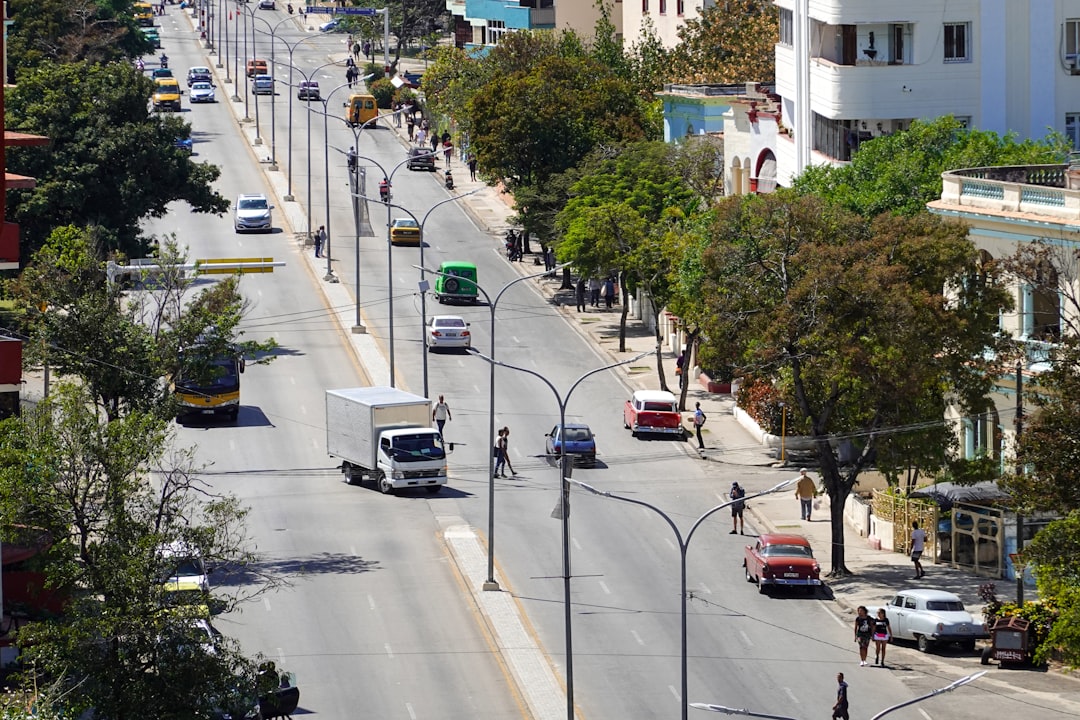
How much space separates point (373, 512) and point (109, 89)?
35.4 metres

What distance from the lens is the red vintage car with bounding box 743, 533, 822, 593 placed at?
62.0 metres

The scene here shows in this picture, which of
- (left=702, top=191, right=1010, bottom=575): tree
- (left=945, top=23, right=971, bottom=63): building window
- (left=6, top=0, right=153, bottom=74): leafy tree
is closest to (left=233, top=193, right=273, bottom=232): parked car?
(left=6, top=0, right=153, bottom=74): leafy tree

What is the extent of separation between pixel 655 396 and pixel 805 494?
12.3m

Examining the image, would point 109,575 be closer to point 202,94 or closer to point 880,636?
point 880,636

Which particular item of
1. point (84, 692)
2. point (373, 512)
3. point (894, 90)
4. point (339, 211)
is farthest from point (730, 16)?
point (84, 692)

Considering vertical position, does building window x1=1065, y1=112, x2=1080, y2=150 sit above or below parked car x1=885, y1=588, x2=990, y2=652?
above

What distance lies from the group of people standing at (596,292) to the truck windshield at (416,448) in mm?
29839

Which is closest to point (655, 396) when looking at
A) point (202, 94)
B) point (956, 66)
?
point (956, 66)

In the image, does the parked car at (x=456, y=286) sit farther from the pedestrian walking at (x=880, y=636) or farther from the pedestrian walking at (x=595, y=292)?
the pedestrian walking at (x=880, y=636)

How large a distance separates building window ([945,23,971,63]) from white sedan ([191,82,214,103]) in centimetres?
9179

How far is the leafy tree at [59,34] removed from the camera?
443 feet

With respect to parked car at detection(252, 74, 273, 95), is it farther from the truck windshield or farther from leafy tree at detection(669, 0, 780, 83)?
the truck windshield

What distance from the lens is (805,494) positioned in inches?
2731

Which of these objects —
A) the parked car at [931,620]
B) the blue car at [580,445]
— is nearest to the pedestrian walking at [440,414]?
the blue car at [580,445]
